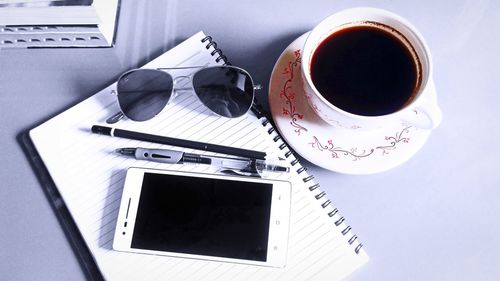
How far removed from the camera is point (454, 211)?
0.62 metres

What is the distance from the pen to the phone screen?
2cm

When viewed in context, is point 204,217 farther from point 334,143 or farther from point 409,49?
point 409,49

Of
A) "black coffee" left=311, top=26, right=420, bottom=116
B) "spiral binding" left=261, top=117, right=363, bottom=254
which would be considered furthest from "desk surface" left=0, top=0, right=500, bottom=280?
"black coffee" left=311, top=26, right=420, bottom=116

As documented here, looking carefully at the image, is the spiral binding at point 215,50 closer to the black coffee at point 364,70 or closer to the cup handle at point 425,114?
the black coffee at point 364,70

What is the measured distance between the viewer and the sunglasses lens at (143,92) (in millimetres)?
632

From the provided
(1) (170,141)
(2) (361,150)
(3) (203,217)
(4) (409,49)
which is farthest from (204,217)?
(4) (409,49)

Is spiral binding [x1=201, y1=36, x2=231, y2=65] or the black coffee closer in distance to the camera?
the black coffee

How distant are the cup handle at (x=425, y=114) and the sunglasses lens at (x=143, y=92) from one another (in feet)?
1.00

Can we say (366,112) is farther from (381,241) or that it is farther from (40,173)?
(40,173)

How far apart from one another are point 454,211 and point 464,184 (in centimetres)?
4

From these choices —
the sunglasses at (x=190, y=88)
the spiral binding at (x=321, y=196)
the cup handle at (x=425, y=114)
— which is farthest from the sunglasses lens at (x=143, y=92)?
the cup handle at (x=425, y=114)

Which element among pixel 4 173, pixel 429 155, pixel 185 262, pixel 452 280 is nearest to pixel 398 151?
pixel 429 155

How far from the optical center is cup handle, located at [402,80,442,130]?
19.9 inches

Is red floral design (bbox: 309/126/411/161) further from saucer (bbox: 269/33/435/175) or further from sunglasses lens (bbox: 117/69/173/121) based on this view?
sunglasses lens (bbox: 117/69/173/121)
